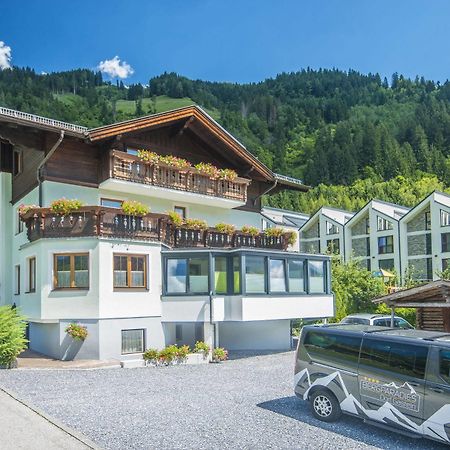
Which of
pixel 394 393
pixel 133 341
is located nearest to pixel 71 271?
pixel 133 341

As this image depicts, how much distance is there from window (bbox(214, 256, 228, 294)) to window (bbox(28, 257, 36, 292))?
7.05 meters

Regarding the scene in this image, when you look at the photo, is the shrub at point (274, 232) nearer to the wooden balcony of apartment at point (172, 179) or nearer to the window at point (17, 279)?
the wooden balcony of apartment at point (172, 179)

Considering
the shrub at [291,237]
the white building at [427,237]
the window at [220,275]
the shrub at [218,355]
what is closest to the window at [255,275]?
the window at [220,275]

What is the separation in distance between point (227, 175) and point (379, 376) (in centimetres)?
1592

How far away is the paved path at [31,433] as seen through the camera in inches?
374

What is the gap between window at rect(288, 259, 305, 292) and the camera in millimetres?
22906

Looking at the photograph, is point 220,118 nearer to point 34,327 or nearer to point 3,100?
point 3,100

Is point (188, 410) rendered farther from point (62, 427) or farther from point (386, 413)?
point (386, 413)

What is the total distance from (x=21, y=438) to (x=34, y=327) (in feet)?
39.1

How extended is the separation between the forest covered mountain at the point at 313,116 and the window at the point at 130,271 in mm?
85922

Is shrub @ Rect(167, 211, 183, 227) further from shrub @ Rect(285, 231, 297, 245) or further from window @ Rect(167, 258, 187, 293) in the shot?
shrub @ Rect(285, 231, 297, 245)

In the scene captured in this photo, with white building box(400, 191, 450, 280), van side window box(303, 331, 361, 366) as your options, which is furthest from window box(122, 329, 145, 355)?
white building box(400, 191, 450, 280)

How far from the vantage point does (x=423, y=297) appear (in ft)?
59.8

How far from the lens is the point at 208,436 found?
1047cm
